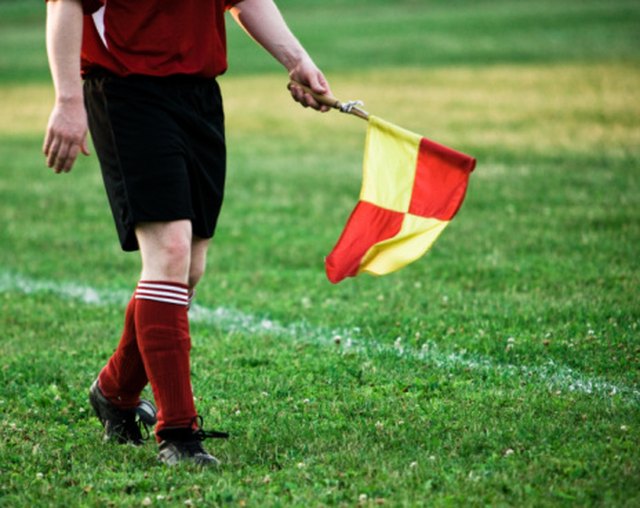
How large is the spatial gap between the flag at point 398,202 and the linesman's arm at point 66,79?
3.96 feet

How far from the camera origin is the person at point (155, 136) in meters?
4.05

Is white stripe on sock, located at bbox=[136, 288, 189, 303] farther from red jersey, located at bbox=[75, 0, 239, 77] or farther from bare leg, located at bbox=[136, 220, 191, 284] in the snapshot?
red jersey, located at bbox=[75, 0, 239, 77]

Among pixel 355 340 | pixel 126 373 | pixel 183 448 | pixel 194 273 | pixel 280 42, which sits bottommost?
pixel 355 340

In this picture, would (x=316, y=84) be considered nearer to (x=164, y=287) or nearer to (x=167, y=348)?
(x=164, y=287)

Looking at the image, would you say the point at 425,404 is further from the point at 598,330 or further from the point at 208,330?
the point at 208,330

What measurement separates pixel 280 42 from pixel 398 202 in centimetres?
85

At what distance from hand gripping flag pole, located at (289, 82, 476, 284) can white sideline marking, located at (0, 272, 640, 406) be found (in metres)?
1.03

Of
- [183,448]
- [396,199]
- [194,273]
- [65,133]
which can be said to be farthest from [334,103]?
[183,448]

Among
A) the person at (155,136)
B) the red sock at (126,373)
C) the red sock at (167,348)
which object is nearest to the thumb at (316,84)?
the person at (155,136)

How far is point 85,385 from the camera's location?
5691 millimetres

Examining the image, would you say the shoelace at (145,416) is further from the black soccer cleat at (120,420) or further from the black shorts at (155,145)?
the black shorts at (155,145)

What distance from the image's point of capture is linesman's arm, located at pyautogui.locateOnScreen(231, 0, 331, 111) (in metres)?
4.67

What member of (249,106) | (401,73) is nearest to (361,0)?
(401,73)

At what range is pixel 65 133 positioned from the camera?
3998mm
